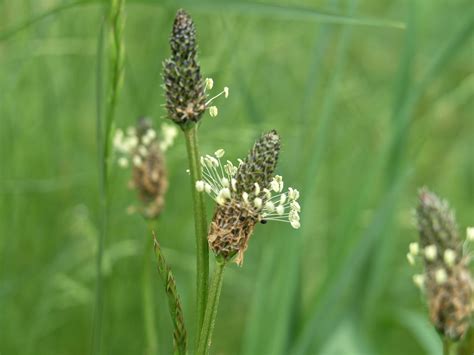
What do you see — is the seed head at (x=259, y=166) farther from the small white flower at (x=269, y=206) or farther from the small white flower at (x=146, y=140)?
the small white flower at (x=146, y=140)

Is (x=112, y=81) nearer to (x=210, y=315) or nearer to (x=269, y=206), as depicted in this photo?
(x=269, y=206)

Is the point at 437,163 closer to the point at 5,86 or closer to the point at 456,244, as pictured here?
the point at 5,86

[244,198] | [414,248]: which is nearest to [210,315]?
[244,198]

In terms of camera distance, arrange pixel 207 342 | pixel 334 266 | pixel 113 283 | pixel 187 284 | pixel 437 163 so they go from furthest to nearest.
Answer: pixel 437 163 < pixel 187 284 < pixel 113 283 < pixel 334 266 < pixel 207 342

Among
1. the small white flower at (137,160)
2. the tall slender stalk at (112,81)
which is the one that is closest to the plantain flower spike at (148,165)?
the small white flower at (137,160)

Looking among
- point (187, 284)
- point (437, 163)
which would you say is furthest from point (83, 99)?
point (437, 163)

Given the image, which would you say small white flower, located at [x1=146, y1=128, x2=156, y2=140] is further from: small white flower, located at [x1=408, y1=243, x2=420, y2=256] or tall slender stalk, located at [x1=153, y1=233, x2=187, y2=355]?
small white flower, located at [x1=408, y1=243, x2=420, y2=256]
